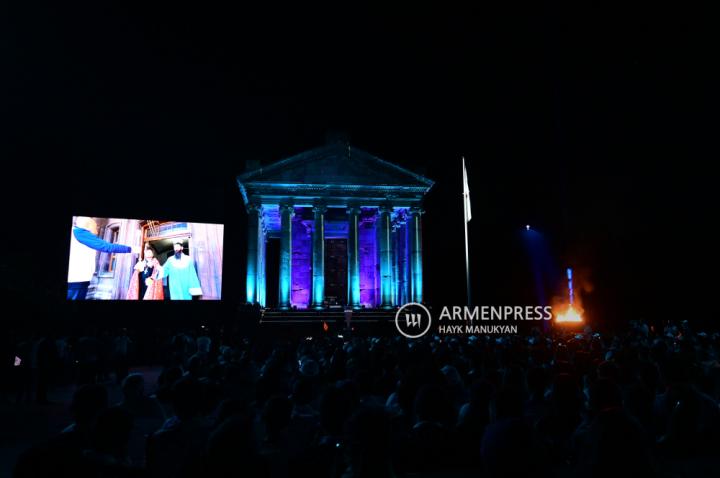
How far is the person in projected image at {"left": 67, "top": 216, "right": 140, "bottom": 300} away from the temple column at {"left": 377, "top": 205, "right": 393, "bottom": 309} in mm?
18340

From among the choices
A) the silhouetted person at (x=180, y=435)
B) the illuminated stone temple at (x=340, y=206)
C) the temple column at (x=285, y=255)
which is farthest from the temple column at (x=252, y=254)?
the silhouetted person at (x=180, y=435)

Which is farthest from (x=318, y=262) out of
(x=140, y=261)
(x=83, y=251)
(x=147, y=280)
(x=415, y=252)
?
(x=83, y=251)

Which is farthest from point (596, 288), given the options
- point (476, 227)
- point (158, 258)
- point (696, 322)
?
point (158, 258)

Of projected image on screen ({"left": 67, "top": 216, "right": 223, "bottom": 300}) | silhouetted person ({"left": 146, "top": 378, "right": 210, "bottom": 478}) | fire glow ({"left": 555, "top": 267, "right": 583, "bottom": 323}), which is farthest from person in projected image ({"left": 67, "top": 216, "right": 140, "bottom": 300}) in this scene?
fire glow ({"left": 555, "top": 267, "right": 583, "bottom": 323})

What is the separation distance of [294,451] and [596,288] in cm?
4579

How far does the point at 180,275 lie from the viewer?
32656mm

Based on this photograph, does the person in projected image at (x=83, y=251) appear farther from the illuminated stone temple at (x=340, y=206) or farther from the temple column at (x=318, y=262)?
the temple column at (x=318, y=262)

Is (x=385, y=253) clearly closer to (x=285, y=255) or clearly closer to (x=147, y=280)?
(x=285, y=255)

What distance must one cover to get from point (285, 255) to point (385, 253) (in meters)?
8.02

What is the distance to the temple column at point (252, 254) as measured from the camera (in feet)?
117

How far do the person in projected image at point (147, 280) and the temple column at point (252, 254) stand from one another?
6.25 metres

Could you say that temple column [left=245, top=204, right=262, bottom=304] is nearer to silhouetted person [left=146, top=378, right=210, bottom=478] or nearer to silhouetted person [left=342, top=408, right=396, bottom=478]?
silhouetted person [left=146, top=378, right=210, bottom=478]

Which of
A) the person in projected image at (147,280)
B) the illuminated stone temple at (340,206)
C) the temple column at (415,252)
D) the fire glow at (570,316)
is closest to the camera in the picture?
the person in projected image at (147,280)

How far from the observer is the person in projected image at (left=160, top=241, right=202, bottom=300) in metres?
32.5
